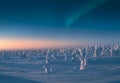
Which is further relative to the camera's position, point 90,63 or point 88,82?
point 90,63

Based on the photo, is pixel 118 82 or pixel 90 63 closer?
pixel 118 82

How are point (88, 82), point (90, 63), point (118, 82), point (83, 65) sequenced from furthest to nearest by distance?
point (90, 63)
point (83, 65)
point (88, 82)
point (118, 82)

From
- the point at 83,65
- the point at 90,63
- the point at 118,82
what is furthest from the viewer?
the point at 90,63

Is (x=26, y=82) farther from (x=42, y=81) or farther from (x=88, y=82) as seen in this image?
(x=88, y=82)

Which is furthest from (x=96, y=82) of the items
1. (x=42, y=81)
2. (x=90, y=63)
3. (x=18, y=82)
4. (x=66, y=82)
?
(x=90, y=63)

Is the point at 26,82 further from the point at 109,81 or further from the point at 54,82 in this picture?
the point at 109,81

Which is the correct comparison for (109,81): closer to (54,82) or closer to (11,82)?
(54,82)

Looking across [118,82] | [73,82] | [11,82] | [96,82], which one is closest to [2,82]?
[11,82]

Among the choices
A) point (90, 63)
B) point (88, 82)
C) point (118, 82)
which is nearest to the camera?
point (118, 82)
